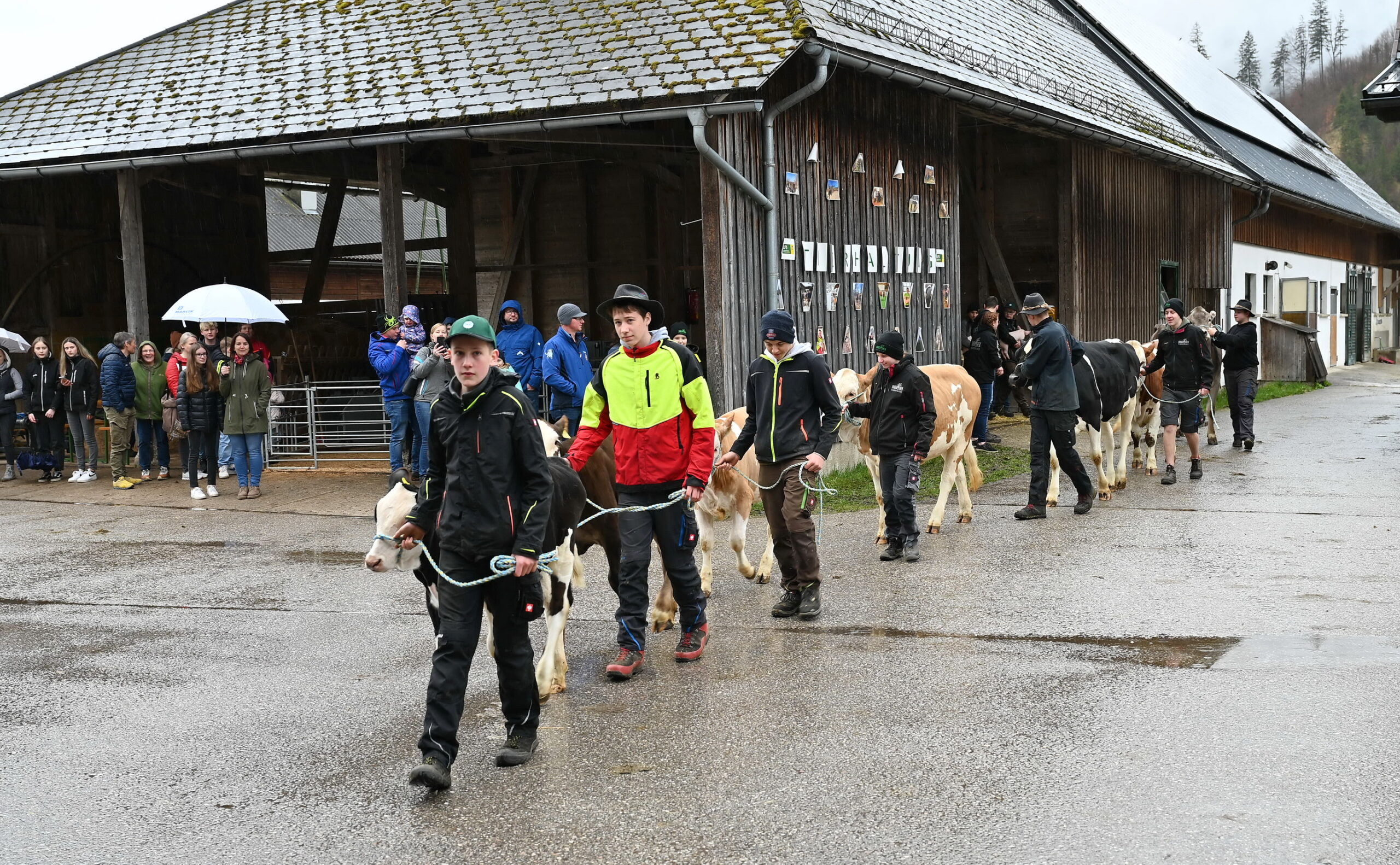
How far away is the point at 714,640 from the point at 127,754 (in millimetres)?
3031

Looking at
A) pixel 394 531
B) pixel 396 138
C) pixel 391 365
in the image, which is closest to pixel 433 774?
pixel 394 531

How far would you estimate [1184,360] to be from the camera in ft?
42.7

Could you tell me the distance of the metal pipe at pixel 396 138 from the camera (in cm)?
1172

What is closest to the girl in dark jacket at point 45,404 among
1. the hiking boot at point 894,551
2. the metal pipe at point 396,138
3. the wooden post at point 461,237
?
the metal pipe at point 396,138

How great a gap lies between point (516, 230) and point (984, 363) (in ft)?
25.9

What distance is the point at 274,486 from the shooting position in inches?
Result: 547

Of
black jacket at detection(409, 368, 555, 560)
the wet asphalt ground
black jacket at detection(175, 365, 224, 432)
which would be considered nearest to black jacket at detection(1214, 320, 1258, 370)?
the wet asphalt ground

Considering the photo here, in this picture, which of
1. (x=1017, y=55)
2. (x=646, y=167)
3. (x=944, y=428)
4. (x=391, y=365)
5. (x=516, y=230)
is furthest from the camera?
(x=516, y=230)

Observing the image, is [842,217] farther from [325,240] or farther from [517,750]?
[517,750]

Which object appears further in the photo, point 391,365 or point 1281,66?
point 1281,66

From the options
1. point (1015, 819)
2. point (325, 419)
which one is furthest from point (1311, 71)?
point (1015, 819)

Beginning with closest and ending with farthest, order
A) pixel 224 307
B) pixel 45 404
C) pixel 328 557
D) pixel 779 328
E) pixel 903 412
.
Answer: pixel 779 328 → pixel 903 412 → pixel 328 557 → pixel 224 307 → pixel 45 404

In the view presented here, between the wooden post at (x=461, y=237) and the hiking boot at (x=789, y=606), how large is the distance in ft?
42.3

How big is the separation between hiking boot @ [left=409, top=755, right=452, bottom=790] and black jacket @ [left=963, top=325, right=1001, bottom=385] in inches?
450
